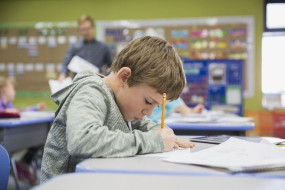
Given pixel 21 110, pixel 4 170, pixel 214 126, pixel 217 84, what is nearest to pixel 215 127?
pixel 214 126

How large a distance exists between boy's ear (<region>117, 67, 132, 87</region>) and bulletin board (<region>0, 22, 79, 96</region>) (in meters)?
5.02

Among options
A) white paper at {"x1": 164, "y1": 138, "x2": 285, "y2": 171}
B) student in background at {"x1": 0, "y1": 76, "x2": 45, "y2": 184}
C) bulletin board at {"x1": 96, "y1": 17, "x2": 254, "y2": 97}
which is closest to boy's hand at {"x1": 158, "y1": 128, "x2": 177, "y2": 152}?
white paper at {"x1": 164, "y1": 138, "x2": 285, "y2": 171}

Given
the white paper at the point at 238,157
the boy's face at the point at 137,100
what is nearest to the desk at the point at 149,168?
the white paper at the point at 238,157

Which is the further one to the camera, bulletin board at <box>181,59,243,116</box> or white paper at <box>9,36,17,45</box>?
white paper at <box>9,36,17,45</box>

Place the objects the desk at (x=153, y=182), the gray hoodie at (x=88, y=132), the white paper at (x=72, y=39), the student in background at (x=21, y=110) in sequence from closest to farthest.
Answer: the desk at (x=153, y=182)
the gray hoodie at (x=88, y=132)
the student in background at (x=21, y=110)
the white paper at (x=72, y=39)

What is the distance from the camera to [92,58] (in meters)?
4.93

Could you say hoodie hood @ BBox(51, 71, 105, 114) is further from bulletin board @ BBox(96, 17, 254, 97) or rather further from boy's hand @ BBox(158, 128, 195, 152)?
bulletin board @ BBox(96, 17, 254, 97)

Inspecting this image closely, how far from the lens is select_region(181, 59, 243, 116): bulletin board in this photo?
3990 mm

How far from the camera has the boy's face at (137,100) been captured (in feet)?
3.90

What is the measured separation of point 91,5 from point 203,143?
5136mm

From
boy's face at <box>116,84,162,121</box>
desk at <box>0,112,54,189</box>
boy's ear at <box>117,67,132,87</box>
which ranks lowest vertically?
desk at <box>0,112,54,189</box>

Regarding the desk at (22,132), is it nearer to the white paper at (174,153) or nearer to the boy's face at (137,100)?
the boy's face at (137,100)

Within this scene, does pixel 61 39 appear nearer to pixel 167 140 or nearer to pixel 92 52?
pixel 92 52

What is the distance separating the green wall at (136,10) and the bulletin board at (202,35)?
A: 0.08m
